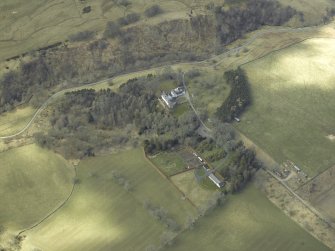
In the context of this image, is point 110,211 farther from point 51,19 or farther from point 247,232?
point 51,19

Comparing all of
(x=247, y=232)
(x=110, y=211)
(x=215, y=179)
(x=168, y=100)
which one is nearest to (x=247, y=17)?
(x=168, y=100)

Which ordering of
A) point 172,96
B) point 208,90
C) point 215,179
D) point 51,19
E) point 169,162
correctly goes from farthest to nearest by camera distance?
1. point 51,19
2. point 208,90
3. point 172,96
4. point 169,162
5. point 215,179

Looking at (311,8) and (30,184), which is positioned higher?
(311,8)

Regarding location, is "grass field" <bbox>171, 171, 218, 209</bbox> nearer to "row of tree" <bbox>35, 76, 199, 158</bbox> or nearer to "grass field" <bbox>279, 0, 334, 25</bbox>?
"row of tree" <bbox>35, 76, 199, 158</bbox>

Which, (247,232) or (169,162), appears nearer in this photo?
(247,232)

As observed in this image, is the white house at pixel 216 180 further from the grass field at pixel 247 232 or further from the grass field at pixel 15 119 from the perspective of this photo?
the grass field at pixel 15 119

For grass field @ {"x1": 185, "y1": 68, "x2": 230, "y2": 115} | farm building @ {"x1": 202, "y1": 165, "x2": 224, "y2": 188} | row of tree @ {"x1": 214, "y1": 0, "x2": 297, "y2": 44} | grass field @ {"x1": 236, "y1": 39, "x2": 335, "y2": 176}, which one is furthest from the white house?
row of tree @ {"x1": 214, "y1": 0, "x2": 297, "y2": 44}
